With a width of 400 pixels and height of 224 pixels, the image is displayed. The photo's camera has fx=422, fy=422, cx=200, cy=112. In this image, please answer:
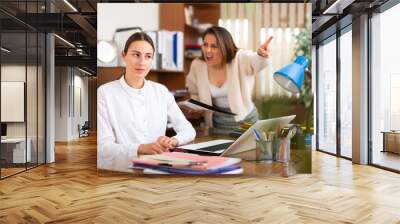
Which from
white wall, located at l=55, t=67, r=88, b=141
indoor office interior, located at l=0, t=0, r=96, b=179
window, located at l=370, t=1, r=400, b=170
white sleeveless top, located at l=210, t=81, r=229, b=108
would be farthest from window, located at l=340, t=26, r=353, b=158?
white wall, located at l=55, t=67, r=88, b=141

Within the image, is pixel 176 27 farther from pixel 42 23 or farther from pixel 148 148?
pixel 42 23

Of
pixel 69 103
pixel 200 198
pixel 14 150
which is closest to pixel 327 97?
pixel 200 198

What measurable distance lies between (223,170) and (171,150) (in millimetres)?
770

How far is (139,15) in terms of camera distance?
5730mm

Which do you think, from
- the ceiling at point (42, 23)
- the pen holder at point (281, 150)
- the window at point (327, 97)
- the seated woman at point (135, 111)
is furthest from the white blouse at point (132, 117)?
the window at point (327, 97)

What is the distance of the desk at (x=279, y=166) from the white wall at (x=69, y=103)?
807 cm

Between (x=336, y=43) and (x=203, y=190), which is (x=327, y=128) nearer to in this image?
(x=336, y=43)

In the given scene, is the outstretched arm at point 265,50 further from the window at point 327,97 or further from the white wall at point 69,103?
the white wall at point 69,103

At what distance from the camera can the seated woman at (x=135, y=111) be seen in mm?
5715

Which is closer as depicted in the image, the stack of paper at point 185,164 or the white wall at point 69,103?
the stack of paper at point 185,164

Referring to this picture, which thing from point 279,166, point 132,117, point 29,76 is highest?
point 29,76

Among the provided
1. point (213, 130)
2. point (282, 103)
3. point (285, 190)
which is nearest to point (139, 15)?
point (213, 130)

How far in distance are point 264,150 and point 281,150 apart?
242 mm

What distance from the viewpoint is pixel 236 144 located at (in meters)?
5.76
